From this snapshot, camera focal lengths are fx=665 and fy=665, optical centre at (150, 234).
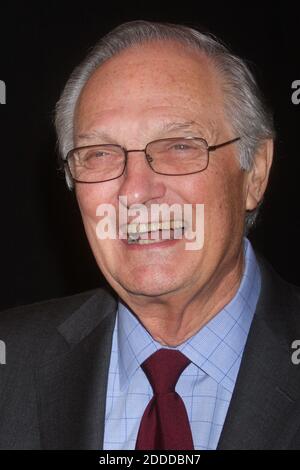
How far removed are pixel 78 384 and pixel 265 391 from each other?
42cm

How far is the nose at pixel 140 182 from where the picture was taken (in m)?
1.30

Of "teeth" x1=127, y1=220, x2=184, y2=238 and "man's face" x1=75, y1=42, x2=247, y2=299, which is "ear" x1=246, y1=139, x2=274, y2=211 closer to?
"man's face" x1=75, y1=42, x2=247, y2=299

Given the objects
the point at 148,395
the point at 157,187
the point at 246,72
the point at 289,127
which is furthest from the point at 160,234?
the point at 289,127

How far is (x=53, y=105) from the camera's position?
227 cm

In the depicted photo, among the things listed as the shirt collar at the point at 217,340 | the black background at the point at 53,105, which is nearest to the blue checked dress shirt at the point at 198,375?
the shirt collar at the point at 217,340

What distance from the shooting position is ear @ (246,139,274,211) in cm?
149

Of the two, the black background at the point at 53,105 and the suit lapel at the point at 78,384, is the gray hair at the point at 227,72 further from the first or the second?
the black background at the point at 53,105

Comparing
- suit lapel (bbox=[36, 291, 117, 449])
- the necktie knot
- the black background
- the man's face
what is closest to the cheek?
the man's face

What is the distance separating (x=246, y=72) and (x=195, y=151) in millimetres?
269

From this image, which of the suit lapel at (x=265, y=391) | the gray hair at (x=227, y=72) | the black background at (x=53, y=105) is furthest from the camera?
the black background at (x=53, y=105)

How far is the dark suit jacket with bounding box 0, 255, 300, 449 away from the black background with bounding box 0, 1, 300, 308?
643 mm

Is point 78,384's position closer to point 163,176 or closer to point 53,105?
point 163,176

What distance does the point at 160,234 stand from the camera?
1.34m
